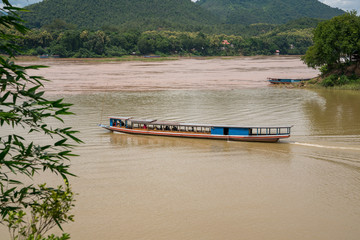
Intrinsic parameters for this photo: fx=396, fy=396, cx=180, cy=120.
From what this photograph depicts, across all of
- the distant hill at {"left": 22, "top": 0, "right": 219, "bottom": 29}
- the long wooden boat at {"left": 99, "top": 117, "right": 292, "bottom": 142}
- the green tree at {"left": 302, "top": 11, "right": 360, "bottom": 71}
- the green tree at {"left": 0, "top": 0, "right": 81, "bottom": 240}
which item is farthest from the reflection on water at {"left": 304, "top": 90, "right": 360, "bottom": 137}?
the distant hill at {"left": 22, "top": 0, "right": 219, "bottom": 29}

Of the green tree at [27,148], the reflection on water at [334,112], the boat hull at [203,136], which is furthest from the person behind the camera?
the reflection on water at [334,112]

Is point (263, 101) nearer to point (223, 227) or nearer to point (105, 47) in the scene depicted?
point (223, 227)

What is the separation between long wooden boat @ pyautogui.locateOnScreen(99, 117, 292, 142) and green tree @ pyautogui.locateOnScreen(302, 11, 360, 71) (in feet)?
67.3

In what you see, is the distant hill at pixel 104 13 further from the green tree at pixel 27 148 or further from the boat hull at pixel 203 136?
the green tree at pixel 27 148

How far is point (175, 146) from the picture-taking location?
790 inches

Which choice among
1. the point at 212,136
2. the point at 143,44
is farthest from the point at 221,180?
the point at 143,44

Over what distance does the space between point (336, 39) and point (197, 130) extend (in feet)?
80.7

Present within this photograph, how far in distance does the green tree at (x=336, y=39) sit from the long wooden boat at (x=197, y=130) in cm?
2052

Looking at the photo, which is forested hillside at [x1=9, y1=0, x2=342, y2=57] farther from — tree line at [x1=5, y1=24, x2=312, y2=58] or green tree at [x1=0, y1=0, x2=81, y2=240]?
green tree at [x1=0, y1=0, x2=81, y2=240]

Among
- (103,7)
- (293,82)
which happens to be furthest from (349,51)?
(103,7)

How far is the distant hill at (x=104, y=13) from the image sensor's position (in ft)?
515

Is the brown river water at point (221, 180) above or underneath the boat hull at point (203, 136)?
underneath

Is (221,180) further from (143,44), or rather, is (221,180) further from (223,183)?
(143,44)

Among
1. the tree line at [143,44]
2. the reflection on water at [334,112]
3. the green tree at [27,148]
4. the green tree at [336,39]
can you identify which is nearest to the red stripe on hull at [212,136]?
the reflection on water at [334,112]
